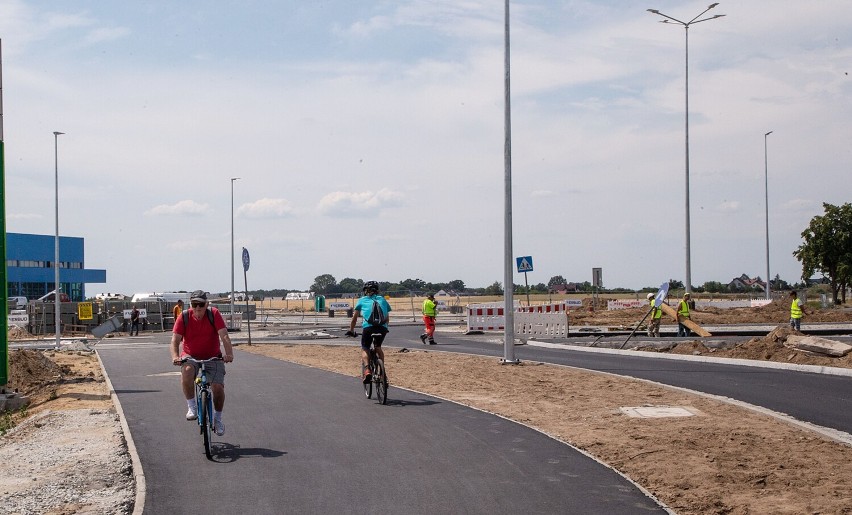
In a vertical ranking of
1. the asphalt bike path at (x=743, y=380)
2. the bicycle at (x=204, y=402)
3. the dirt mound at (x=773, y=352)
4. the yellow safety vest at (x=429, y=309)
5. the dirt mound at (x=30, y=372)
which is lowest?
the dirt mound at (x=30, y=372)

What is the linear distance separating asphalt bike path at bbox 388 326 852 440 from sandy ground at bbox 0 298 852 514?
72cm

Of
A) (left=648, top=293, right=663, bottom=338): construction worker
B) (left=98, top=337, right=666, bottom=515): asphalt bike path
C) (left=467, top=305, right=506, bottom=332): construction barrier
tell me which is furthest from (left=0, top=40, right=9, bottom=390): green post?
(left=467, top=305, right=506, bottom=332): construction barrier

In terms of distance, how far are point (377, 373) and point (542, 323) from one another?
70.8 feet

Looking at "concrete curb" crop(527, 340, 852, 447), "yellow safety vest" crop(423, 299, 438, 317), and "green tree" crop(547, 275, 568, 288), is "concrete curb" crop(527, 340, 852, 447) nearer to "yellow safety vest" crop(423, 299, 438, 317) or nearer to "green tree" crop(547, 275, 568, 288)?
"yellow safety vest" crop(423, 299, 438, 317)

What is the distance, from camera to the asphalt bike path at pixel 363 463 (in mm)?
7422

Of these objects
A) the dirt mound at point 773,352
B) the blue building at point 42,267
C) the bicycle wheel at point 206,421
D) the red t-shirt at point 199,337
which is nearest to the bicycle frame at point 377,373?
the red t-shirt at point 199,337

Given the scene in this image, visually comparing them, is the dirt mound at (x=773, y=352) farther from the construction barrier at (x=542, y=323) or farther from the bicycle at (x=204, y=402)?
the bicycle at (x=204, y=402)

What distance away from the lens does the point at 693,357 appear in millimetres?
22516

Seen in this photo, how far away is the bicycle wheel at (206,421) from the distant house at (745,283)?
12251cm

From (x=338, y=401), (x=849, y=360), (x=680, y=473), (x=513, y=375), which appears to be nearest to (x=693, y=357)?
(x=849, y=360)

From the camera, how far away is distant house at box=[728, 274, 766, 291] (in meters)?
130

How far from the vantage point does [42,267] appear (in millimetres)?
92250

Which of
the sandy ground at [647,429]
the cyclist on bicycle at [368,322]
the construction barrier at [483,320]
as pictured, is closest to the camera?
the sandy ground at [647,429]

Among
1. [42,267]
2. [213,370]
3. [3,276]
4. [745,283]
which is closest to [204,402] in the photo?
[213,370]
